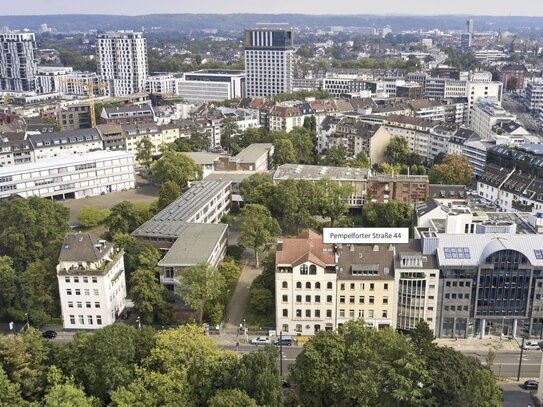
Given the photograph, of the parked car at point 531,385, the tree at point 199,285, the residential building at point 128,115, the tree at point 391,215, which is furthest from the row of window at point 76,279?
the residential building at point 128,115

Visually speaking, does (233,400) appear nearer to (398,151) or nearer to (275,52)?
(398,151)

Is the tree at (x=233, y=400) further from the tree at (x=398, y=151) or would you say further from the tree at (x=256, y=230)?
the tree at (x=398, y=151)

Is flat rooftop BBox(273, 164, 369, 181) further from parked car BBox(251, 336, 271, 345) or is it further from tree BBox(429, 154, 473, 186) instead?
parked car BBox(251, 336, 271, 345)

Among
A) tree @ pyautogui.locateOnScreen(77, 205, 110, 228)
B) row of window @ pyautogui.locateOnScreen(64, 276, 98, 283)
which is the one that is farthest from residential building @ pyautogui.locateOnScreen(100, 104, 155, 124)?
row of window @ pyautogui.locateOnScreen(64, 276, 98, 283)

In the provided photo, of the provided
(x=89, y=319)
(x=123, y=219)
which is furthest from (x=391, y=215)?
(x=89, y=319)

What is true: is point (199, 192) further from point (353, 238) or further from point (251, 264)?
point (353, 238)
